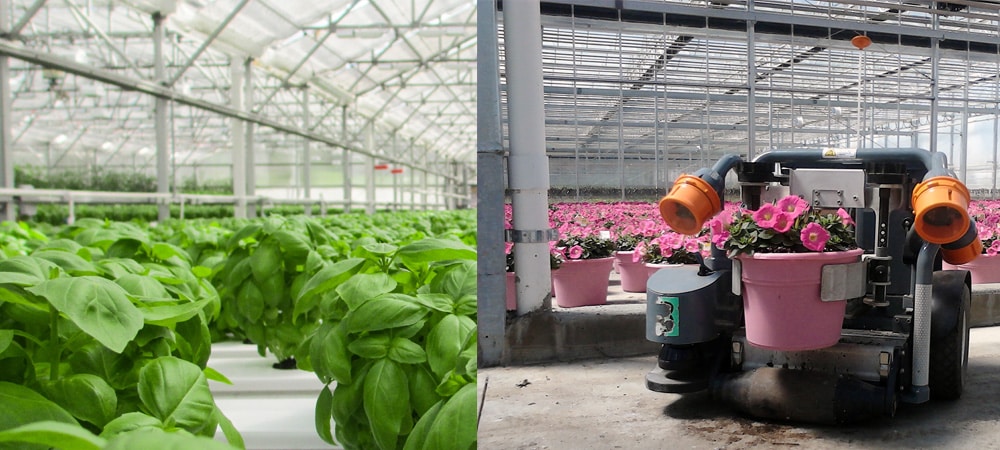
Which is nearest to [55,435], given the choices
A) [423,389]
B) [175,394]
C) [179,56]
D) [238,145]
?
[175,394]

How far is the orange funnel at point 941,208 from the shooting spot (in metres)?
0.62

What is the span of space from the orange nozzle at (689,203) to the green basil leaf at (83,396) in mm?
574

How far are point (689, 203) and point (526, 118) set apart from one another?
0.17 meters

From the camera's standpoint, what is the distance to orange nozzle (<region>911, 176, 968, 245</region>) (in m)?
0.62

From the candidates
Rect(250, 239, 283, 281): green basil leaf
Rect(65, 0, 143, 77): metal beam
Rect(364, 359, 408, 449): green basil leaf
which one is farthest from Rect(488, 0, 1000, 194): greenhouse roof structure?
Rect(65, 0, 143, 77): metal beam

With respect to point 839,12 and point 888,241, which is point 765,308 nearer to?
point 888,241

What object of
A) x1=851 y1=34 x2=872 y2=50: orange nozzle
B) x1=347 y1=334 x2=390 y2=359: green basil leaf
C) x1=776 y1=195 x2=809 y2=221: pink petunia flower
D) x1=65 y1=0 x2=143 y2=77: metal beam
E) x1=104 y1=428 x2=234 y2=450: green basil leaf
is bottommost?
x1=347 y1=334 x2=390 y2=359: green basil leaf

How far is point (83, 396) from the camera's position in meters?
0.76

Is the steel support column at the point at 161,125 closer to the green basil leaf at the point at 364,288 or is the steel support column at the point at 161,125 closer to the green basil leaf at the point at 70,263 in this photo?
the green basil leaf at the point at 70,263

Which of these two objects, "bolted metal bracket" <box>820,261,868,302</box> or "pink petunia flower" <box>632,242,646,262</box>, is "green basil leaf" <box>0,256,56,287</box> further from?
"bolted metal bracket" <box>820,261,868,302</box>

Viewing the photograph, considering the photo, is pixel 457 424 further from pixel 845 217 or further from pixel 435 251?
pixel 845 217

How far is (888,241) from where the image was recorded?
69 centimetres

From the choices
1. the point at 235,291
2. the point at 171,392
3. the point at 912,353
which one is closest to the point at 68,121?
the point at 235,291

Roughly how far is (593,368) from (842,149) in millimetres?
298
